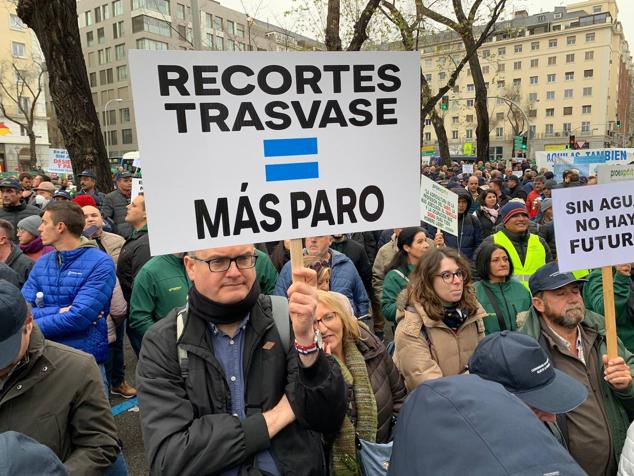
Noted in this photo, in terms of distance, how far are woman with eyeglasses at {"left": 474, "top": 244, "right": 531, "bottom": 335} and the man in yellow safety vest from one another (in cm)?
103

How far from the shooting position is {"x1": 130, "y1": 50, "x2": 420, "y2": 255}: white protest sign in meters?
1.66

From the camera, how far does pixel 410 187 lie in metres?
1.98

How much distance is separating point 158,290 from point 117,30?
67796 millimetres

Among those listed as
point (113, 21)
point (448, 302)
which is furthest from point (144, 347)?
point (113, 21)

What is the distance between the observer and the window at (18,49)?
1786 inches

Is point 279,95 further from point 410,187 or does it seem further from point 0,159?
point 0,159

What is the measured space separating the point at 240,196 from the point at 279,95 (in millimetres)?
398

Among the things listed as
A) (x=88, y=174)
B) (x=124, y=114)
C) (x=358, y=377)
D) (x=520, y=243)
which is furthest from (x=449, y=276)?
(x=124, y=114)

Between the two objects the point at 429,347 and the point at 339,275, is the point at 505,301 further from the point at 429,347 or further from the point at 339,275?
the point at 339,275

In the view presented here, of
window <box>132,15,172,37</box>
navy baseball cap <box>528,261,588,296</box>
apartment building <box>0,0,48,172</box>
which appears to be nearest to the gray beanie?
navy baseball cap <box>528,261,588,296</box>

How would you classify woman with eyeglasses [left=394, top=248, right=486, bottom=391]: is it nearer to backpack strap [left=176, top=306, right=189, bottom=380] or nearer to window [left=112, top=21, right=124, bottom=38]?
backpack strap [left=176, top=306, right=189, bottom=380]

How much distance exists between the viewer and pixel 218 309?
1805 millimetres

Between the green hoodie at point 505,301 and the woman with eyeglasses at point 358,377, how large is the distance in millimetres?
1127

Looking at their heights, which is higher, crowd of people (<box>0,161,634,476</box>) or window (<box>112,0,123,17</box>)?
window (<box>112,0,123,17</box>)
